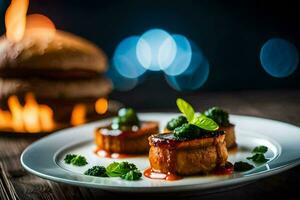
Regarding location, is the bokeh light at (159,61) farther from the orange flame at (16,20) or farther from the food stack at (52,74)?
the food stack at (52,74)

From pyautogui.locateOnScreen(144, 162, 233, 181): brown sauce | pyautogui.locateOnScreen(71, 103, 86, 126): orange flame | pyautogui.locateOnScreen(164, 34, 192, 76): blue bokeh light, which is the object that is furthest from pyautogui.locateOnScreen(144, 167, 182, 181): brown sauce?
pyautogui.locateOnScreen(164, 34, 192, 76): blue bokeh light

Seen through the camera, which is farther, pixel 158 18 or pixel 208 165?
pixel 158 18

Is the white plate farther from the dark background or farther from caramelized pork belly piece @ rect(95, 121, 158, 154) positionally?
the dark background

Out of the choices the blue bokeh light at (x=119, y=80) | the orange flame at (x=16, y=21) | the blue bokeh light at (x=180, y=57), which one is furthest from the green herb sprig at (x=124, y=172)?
the blue bokeh light at (x=119, y=80)

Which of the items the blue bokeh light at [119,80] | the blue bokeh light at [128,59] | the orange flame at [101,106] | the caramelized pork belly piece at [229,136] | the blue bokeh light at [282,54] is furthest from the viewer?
the blue bokeh light at [119,80]

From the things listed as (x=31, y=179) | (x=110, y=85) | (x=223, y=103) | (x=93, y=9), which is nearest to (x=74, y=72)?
(x=110, y=85)

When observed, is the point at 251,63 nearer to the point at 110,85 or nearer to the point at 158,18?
the point at 158,18
